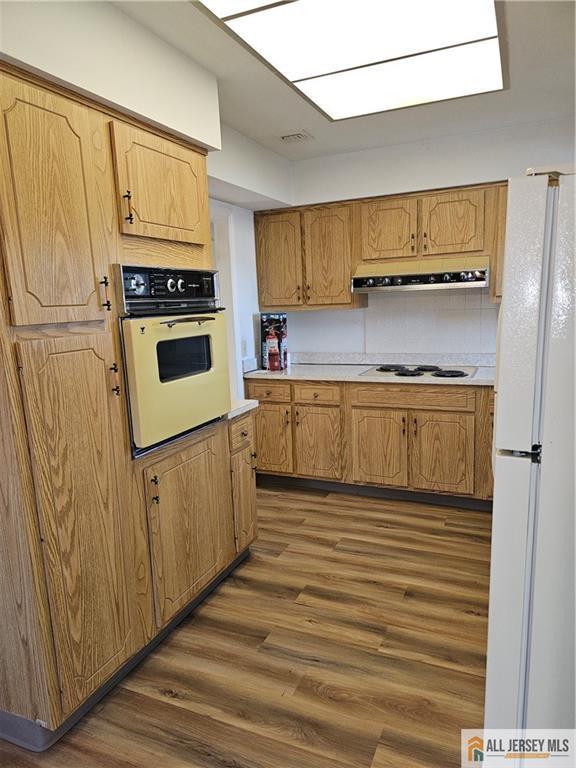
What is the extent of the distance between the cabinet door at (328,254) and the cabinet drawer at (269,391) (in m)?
0.72

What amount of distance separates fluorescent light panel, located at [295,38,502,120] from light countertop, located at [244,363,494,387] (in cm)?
165

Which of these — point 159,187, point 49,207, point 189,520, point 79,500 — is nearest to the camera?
point 49,207

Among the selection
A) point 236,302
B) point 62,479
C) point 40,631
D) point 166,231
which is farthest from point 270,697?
point 236,302

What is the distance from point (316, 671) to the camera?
6.73ft

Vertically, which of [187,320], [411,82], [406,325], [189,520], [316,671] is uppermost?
[411,82]

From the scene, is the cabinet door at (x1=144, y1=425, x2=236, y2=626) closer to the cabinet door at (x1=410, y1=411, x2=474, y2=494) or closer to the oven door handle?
the oven door handle

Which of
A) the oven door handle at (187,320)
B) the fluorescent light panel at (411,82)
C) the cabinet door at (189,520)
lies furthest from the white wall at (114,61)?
the cabinet door at (189,520)

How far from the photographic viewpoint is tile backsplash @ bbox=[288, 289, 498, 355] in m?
3.83

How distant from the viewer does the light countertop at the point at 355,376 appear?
3.38 metres

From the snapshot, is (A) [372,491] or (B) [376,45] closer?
(B) [376,45]

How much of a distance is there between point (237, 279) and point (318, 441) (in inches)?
54.3

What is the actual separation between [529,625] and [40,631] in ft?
4.65

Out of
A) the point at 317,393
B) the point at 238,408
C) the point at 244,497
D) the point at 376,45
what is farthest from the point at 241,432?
the point at 376,45

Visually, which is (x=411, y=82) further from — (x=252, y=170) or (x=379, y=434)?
(x=379, y=434)
